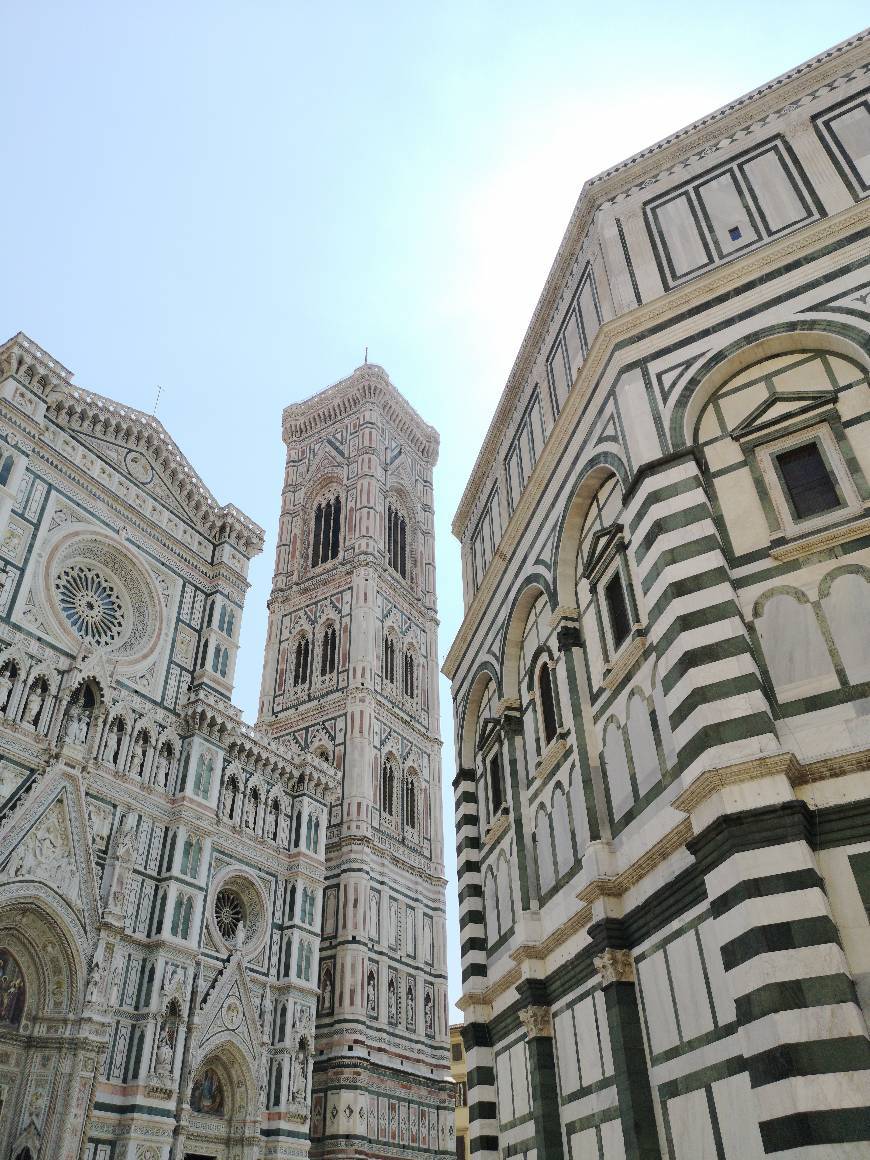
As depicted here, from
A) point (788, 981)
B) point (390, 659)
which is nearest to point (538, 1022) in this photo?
point (788, 981)

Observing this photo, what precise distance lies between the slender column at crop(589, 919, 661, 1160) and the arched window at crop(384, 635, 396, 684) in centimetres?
3416

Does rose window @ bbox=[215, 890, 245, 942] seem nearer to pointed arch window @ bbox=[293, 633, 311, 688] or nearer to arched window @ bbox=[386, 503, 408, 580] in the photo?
pointed arch window @ bbox=[293, 633, 311, 688]

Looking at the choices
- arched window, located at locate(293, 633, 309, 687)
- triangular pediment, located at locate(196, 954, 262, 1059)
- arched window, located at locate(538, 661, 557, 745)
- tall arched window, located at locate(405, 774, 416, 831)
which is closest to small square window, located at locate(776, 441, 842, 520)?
arched window, located at locate(538, 661, 557, 745)

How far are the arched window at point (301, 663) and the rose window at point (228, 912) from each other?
15.3m

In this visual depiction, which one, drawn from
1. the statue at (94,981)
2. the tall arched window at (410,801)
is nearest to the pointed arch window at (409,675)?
the tall arched window at (410,801)

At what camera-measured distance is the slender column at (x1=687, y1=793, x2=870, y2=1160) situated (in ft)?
18.9

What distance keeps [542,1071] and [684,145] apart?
1187cm

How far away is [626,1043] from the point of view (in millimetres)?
8320

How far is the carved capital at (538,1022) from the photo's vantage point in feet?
34.2

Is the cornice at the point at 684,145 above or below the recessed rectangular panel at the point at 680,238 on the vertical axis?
above

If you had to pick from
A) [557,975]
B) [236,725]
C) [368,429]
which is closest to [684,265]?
[557,975]

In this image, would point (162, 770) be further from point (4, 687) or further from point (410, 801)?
point (410, 801)

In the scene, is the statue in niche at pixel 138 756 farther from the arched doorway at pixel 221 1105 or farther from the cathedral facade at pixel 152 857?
the arched doorway at pixel 221 1105

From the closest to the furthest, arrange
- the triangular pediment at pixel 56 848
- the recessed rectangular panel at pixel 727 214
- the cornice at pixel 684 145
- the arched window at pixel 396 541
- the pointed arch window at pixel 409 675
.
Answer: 1. the recessed rectangular panel at pixel 727 214
2. the cornice at pixel 684 145
3. the triangular pediment at pixel 56 848
4. the pointed arch window at pixel 409 675
5. the arched window at pixel 396 541
